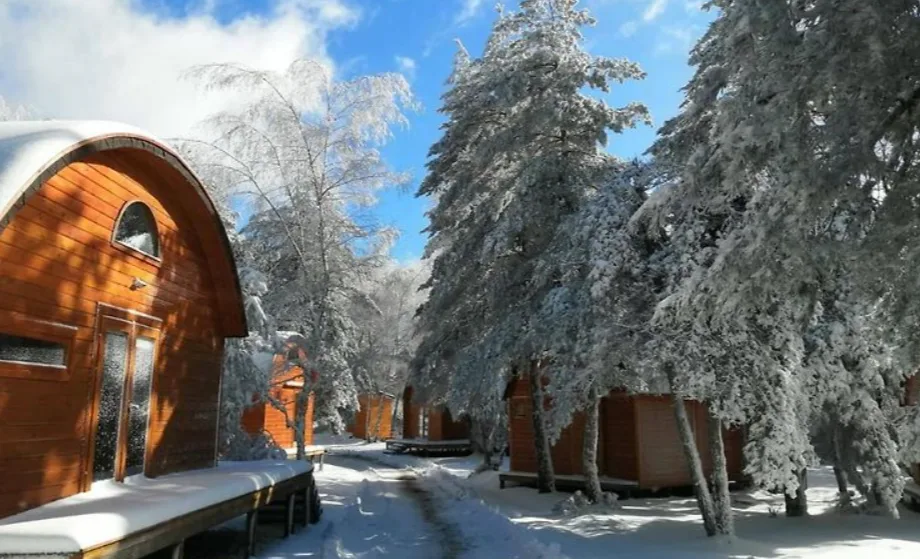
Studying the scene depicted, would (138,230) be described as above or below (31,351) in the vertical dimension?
above

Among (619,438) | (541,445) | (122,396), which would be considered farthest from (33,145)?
(619,438)

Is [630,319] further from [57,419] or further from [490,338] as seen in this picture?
[57,419]

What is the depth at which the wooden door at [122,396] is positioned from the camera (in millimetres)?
8023

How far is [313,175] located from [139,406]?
374 inches

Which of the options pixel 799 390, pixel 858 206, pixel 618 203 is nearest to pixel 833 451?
pixel 799 390

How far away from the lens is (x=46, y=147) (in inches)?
248

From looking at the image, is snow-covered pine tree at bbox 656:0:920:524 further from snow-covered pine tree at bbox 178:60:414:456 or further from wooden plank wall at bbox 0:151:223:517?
snow-covered pine tree at bbox 178:60:414:456

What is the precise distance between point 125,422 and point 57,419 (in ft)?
4.88

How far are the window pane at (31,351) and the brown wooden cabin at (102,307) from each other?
0.04ft

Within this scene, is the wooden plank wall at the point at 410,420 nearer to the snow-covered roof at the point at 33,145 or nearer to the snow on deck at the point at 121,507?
the snow on deck at the point at 121,507

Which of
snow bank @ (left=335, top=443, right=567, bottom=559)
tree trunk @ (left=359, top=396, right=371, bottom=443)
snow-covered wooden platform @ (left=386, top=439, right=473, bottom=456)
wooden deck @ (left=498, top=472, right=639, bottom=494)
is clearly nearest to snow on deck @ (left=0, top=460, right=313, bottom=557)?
snow bank @ (left=335, top=443, right=567, bottom=559)

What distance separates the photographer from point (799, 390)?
9.34m

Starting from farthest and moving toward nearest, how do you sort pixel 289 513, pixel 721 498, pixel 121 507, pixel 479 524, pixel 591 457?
pixel 591 457 < pixel 479 524 < pixel 289 513 < pixel 721 498 < pixel 121 507

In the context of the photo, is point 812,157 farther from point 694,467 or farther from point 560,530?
point 560,530
